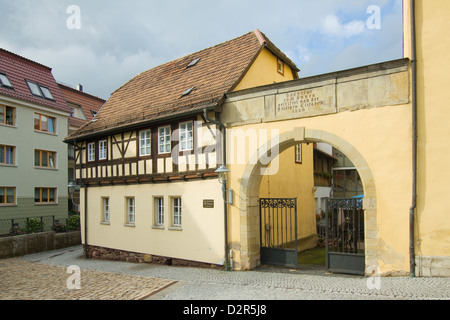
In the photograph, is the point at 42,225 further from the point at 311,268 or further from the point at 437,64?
the point at 437,64

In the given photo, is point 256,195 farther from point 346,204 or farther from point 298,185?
point 298,185

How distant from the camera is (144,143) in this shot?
543 inches

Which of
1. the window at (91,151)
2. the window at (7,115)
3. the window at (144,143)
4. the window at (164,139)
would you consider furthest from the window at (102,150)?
the window at (7,115)

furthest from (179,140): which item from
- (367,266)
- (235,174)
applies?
(367,266)

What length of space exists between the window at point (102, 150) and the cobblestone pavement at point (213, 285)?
469cm

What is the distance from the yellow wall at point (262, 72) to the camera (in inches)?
494

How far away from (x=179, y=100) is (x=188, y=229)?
4.44 meters

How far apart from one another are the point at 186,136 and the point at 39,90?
663 inches

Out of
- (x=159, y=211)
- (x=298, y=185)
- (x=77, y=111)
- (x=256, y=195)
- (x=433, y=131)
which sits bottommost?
(x=159, y=211)

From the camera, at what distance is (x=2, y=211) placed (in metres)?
20.9

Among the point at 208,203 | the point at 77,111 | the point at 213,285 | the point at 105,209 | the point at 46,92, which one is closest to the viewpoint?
the point at 213,285

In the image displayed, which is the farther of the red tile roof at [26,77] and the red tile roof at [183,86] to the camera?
the red tile roof at [26,77]

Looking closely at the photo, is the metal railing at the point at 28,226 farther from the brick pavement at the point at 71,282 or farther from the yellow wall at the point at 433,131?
the yellow wall at the point at 433,131

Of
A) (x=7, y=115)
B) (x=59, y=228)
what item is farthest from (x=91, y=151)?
(x=7, y=115)
